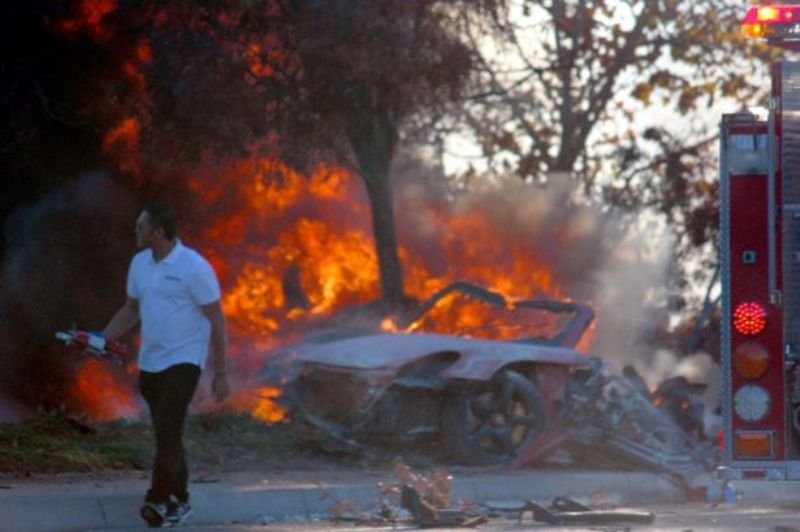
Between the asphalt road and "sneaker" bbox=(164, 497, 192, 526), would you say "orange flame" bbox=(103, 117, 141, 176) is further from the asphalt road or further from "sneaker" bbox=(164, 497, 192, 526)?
"sneaker" bbox=(164, 497, 192, 526)

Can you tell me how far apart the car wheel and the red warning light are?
5.66 metres

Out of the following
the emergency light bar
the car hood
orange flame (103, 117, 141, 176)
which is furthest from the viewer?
orange flame (103, 117, 141, 176)

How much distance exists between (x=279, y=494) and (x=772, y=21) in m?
4.63

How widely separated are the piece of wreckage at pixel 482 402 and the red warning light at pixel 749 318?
5359 millimetres

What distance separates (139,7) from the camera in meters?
20.8

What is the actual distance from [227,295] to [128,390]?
91.4 inches

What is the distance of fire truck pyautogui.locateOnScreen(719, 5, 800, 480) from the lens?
10.8 meters

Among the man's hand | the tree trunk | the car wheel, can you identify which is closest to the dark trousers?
the man's hand

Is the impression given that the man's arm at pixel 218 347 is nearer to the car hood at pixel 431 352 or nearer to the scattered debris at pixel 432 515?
the scattered debris at pixel 432 515

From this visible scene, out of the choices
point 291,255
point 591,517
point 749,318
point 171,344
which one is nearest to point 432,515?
point 591,517

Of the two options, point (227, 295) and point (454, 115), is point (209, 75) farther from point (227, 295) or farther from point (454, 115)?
point (454, 115)

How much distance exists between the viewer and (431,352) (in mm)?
16234

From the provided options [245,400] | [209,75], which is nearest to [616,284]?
[209,75]

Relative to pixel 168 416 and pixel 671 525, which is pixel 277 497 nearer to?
pixel 168 416
